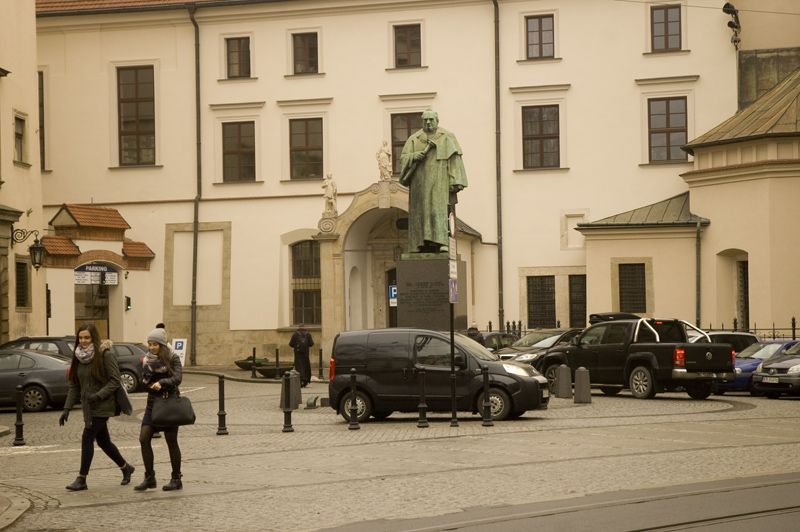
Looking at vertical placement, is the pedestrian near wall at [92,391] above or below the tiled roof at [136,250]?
below

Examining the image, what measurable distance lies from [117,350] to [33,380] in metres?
6.37

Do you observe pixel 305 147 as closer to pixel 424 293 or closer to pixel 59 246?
pixel 59 246

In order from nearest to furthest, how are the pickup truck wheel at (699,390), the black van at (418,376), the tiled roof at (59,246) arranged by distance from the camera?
the black van at (418,376)
the pickup truck wheel at (699,390)
the tiled roof at (59,246)

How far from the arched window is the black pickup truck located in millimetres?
20285

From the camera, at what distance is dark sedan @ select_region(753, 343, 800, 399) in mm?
30219

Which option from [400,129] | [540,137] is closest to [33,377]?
[400,129]

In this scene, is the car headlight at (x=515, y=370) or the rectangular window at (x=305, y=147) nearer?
the car headlight at (x=515, y=370)

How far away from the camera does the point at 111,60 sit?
2088 inches

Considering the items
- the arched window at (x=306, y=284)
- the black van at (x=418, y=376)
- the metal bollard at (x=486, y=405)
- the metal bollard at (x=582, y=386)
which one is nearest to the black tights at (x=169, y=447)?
the metal bollard at (x=486, y=405)

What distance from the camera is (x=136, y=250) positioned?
2009 inches

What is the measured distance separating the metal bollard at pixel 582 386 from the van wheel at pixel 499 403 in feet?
13.6

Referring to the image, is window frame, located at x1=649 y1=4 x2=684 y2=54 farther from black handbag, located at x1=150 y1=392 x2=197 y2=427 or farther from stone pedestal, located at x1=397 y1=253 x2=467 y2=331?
black handbag, located at x1=150 y1=392 x2=197 y2=427

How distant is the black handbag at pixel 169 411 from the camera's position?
49.6 feet

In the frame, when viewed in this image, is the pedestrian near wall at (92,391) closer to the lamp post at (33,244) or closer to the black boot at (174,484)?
the black boot at (174,484)
